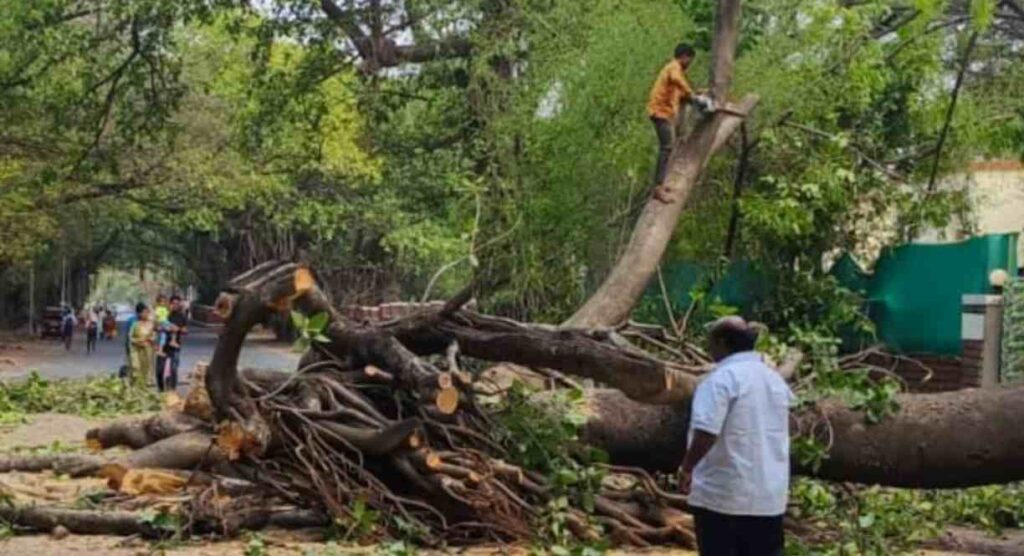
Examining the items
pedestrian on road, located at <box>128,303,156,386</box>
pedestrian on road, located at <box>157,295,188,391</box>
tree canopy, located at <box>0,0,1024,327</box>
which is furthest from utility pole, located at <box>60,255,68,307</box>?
pedestrian on road, located at <box>128,303,156,386</box>

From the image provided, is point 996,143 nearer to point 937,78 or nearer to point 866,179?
point 937,78

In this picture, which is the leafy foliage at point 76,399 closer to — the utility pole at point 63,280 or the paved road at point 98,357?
the paved road at point 98,357

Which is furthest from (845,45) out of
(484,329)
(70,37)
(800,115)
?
(70,37)

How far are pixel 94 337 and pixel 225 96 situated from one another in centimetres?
1920

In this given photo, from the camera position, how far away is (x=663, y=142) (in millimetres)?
12703

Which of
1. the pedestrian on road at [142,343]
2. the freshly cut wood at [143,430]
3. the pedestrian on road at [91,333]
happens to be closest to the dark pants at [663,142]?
the freshly cut wood at [143,430]

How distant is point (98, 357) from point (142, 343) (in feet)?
58.2

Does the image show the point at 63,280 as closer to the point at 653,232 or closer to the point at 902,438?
the point at 653,232

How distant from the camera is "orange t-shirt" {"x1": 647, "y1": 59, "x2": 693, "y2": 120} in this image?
1220cm

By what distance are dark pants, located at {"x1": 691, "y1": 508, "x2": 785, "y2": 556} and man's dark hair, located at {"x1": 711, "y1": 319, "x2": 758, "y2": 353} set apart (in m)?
0.66

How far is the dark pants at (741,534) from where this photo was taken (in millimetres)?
5535

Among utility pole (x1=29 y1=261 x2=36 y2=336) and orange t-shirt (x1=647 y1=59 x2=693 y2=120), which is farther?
utility pole (x1=29 y1=261 x2=36 y2=336)

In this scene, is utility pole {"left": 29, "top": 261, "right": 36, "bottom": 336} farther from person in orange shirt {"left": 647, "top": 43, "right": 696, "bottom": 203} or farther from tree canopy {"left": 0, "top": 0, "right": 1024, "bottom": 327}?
person in orange shirt {"left": 647, "top": 43, "right": 696, "bottom": 203}

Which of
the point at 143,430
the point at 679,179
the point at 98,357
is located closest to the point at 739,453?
the point at 143,430
